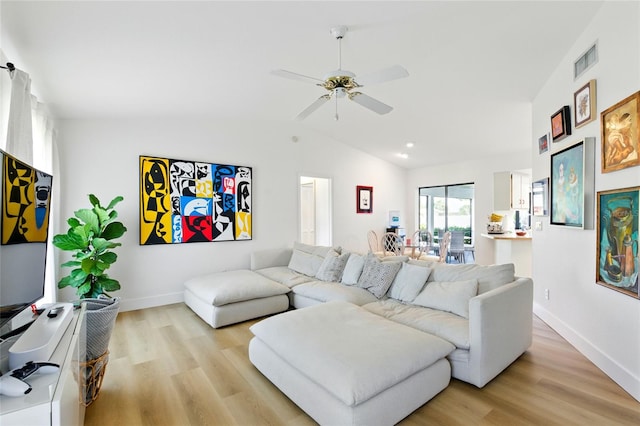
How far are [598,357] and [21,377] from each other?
377 cm

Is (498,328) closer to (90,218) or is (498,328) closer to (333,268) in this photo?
(333,268)

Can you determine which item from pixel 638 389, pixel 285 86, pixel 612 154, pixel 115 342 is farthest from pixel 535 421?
pixel 285 86

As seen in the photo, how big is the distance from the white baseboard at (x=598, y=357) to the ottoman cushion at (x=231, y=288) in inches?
123

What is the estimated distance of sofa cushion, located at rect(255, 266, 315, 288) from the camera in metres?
4.35

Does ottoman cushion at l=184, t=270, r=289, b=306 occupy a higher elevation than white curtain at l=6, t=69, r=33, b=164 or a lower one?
lower

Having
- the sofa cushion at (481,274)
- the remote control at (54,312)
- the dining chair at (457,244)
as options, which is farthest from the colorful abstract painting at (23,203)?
the dining chair at (457,244)

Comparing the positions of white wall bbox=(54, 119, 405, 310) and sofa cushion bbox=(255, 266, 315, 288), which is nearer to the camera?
white wall bbox=(54, 119, 405, 310)

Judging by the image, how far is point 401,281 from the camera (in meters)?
3.36

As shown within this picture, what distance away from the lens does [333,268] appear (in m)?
4.25

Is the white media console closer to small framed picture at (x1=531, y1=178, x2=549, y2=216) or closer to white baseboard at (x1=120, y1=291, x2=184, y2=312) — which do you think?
white baseboard at (x1=120, y1=291, x2=184, y2=312)

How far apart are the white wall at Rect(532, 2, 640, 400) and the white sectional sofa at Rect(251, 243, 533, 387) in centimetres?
50

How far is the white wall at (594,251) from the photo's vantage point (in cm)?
223

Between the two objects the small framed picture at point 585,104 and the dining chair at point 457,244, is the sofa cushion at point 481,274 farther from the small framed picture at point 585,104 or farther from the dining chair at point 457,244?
the dining chair at point 457,244

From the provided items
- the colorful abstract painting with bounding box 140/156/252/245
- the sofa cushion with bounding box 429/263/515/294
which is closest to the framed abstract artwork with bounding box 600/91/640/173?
the sofa cushion with bounding box 429/263/515/294
